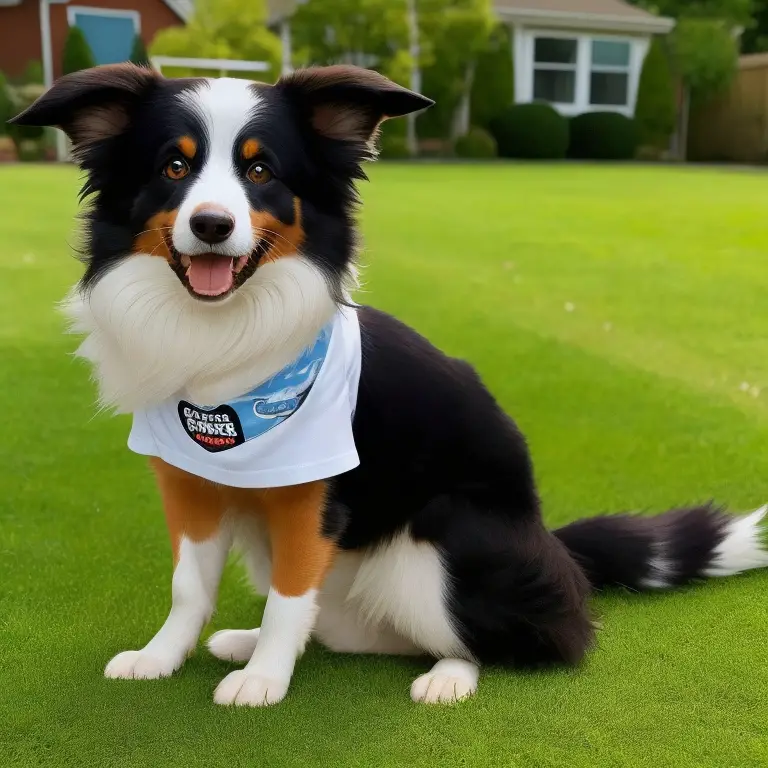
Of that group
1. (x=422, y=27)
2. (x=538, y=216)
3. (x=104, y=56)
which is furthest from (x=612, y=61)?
(x=538, y=216)

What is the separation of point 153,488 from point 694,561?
2297 millimetres

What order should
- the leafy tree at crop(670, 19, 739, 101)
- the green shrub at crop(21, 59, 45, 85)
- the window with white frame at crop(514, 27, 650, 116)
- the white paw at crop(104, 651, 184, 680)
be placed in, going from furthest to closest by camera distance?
the window with white frame at crop(514, 27, 650, 116) < the leafy tree at crop(670, 19, 739, 101) < the green shrub at crop(21, 59, 45, 85) < the white paw at crop(104, 651, 184, 680)

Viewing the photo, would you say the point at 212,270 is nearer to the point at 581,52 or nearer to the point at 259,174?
the point at 259,174

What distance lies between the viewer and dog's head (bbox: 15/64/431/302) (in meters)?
2.26

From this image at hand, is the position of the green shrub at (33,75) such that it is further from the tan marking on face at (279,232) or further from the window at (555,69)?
the tan marking on face at (279,232)

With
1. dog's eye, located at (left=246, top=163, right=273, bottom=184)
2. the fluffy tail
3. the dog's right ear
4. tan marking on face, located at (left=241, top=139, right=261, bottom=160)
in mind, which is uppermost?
the dog's right ear

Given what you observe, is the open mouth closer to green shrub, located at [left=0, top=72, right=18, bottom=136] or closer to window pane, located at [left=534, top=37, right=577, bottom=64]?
green shrub, located at [left=0, top=72, right=18, bottom=136]

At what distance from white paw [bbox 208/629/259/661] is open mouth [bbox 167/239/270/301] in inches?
42.4

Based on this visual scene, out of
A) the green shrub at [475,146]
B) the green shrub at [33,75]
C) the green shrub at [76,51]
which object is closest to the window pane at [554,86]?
the green shrub at [475,146]

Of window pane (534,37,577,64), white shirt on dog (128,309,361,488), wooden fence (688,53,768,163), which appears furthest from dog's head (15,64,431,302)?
window pane (534,37,577,64)

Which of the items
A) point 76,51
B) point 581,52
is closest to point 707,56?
point 581,52

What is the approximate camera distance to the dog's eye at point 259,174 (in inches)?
90.7

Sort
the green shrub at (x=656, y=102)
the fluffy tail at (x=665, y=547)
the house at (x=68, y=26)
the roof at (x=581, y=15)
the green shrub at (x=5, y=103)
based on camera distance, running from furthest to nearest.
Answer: the green shrub at (x=656, y=102) → the roof at (x=581, y=15) → the house at (x=68, y=26) → the green shrub at (x=5, y=103) → the fluffy tail at (x=665, y=547)

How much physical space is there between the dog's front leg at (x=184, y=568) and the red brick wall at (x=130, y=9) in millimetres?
25203
